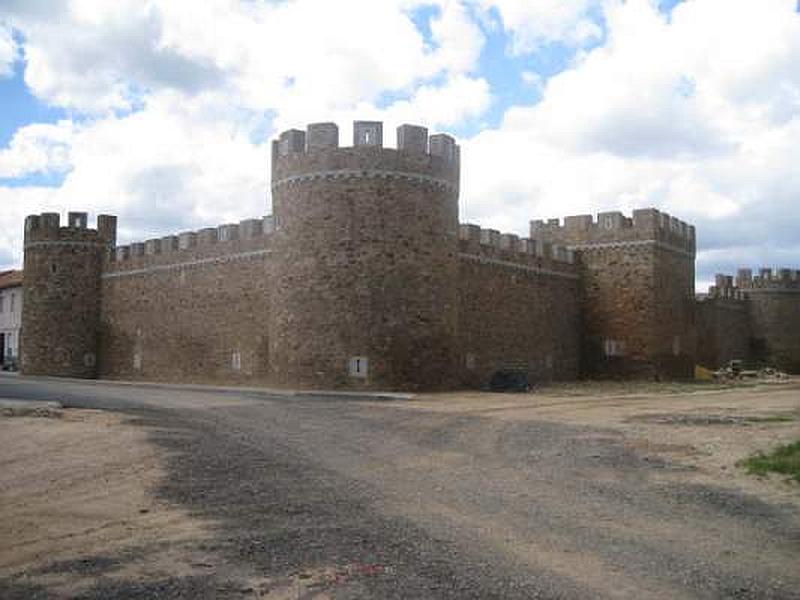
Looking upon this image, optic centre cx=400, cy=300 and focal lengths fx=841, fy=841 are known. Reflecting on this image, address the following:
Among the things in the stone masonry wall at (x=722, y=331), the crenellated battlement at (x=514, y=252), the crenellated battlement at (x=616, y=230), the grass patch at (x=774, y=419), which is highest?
the crenellated battlement at (x=616, y=230)

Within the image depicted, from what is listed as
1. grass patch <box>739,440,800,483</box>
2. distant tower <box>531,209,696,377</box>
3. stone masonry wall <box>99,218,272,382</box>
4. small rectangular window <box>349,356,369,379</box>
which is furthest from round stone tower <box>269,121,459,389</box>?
grass patch <box>739,440,800,483</box>

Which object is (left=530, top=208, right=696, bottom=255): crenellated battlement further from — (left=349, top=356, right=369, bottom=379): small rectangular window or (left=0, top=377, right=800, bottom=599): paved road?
(left=0, top=377, right=800, bottom=599): paved road

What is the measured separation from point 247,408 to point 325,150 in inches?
356

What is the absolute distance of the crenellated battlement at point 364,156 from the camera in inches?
953

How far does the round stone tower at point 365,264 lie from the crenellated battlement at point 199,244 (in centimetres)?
252

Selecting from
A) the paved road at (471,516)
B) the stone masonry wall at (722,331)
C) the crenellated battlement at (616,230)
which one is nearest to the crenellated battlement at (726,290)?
the stone masonry wall at (722,331)

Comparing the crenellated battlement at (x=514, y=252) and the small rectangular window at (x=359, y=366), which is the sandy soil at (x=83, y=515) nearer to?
the small rectangular window at (x=359, y=366)

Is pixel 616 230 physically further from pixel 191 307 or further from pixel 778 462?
pixel 778 462

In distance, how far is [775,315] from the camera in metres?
47.9

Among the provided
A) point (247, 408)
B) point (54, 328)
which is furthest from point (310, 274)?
point (54, 328)

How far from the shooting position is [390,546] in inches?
271

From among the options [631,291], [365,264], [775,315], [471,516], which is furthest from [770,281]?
[471,516]

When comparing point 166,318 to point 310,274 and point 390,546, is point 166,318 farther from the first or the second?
point 390,546

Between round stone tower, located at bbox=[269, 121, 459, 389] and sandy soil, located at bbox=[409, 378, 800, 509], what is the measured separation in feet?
7.23
